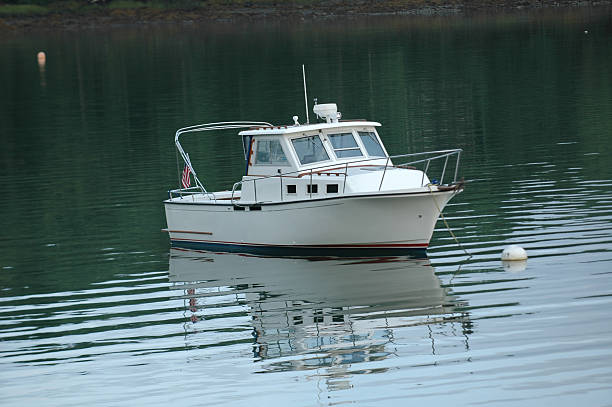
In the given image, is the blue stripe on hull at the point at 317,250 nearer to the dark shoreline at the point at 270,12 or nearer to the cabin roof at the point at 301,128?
the cabin roof at the point at 301,128

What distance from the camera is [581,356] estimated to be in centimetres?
1667

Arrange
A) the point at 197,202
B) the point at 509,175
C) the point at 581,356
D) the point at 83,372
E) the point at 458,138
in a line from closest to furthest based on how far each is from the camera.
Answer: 1. the point at 581,356
2. the point at 83,372
3. the point at 197,202
4. the point at 509,175
5. the point at 458,138

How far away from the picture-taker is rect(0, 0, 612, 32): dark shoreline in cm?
12619

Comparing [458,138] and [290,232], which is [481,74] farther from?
[290,232]

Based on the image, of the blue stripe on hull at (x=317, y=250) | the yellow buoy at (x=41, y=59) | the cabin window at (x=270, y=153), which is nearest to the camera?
the blue stripe on hull at (x=317, y=250)

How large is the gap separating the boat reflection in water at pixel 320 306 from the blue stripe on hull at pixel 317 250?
211 millimetres

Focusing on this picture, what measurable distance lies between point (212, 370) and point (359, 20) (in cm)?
11326

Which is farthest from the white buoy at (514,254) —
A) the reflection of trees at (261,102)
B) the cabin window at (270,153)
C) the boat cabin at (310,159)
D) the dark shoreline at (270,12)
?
the dark shoreline at (270,12)

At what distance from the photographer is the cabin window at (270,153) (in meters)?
25.8

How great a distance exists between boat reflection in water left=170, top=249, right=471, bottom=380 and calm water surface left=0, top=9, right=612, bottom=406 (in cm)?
6

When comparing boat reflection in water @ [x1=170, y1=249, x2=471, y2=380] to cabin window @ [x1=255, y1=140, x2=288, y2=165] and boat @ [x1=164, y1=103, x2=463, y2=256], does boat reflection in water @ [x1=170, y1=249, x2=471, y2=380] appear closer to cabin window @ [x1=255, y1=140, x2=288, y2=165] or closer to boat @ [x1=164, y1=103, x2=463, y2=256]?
boat @ [x1=164, y1=103, x2=463, y2=256]

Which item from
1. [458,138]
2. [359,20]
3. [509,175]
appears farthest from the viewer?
[359,20]

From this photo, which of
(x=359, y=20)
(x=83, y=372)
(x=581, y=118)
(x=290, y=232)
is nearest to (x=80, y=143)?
(x=581, y=118)

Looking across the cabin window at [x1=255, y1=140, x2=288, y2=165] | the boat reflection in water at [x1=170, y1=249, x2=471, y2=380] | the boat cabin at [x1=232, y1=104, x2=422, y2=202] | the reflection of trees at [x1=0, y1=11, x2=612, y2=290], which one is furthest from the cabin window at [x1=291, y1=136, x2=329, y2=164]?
the reflection of trees at [x1=0, y1=11, x2=612, y2=290]
